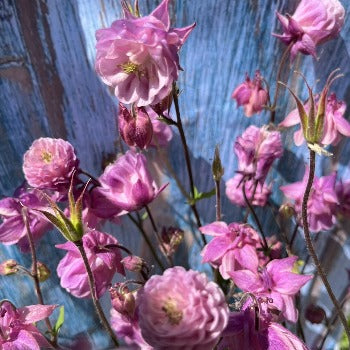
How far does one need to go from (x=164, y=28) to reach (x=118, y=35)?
51mm

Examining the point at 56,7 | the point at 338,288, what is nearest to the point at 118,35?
the point at 56,7

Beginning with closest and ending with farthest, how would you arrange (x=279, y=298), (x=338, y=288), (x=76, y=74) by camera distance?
(x=279, y=298), (x=76, y=74), (x=338, y=288)

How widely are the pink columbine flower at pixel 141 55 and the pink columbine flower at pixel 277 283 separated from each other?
26 centimetres

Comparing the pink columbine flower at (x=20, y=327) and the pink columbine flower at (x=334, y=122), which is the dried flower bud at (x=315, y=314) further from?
the pink columbine flower at (x=20, y=327)

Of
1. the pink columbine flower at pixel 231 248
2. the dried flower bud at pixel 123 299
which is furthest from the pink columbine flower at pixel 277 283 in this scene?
the dried flower bud at pixel 123 299

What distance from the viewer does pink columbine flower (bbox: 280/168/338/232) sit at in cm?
89

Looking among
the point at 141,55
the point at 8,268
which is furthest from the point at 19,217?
the point at 141,55

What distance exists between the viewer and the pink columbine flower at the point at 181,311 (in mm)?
520

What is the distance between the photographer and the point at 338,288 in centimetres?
116

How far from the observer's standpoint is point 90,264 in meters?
0.71

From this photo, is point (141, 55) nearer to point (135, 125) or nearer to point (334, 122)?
point (135, 125)

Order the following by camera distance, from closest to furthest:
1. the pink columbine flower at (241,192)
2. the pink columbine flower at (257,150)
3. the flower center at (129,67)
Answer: the flower center at (129,67), the pink columbine flower at (257,150), the pink columbine flower at (241,192)

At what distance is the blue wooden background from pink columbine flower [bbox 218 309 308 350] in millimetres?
388

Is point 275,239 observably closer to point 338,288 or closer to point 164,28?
point 338,288
